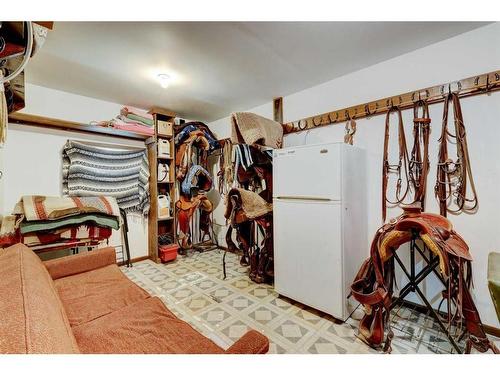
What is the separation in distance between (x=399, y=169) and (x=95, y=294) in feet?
8.84

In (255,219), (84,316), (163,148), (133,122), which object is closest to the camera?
(84,316)

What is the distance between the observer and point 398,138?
2.00 metres

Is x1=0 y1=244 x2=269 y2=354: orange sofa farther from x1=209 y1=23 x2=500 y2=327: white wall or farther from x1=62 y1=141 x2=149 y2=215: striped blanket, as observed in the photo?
x1=209 y1=23 x2=500 y2=327: white wall

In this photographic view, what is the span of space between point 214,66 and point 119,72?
3.31 ft

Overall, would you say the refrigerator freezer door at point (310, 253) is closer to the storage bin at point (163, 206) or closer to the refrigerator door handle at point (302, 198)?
the refrigerator door handle at point (302, 198)

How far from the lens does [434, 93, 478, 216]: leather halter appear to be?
1.68 m

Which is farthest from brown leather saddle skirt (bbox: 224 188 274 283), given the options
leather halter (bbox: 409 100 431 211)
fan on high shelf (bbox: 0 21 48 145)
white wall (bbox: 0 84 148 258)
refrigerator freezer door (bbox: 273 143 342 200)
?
white wall (bbox: 0 84 148 258)

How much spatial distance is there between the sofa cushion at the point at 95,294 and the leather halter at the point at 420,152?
236 cm

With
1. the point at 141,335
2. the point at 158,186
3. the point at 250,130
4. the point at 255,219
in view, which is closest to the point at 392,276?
the point at 255,219

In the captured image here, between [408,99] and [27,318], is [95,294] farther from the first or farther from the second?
[408,99]

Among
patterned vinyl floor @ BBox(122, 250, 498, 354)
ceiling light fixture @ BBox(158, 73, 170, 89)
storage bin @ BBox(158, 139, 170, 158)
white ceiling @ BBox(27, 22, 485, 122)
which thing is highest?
white ceiling @ BBox(27, 22, 485, 122)

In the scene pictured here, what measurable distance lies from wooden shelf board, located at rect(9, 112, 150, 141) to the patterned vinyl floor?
192 cm

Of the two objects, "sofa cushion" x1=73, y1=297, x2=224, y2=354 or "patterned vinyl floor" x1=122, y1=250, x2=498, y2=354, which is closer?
"sofa cushion" x1=73, y1=297, x2=224, y2=354

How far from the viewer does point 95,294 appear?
1.47 metres
